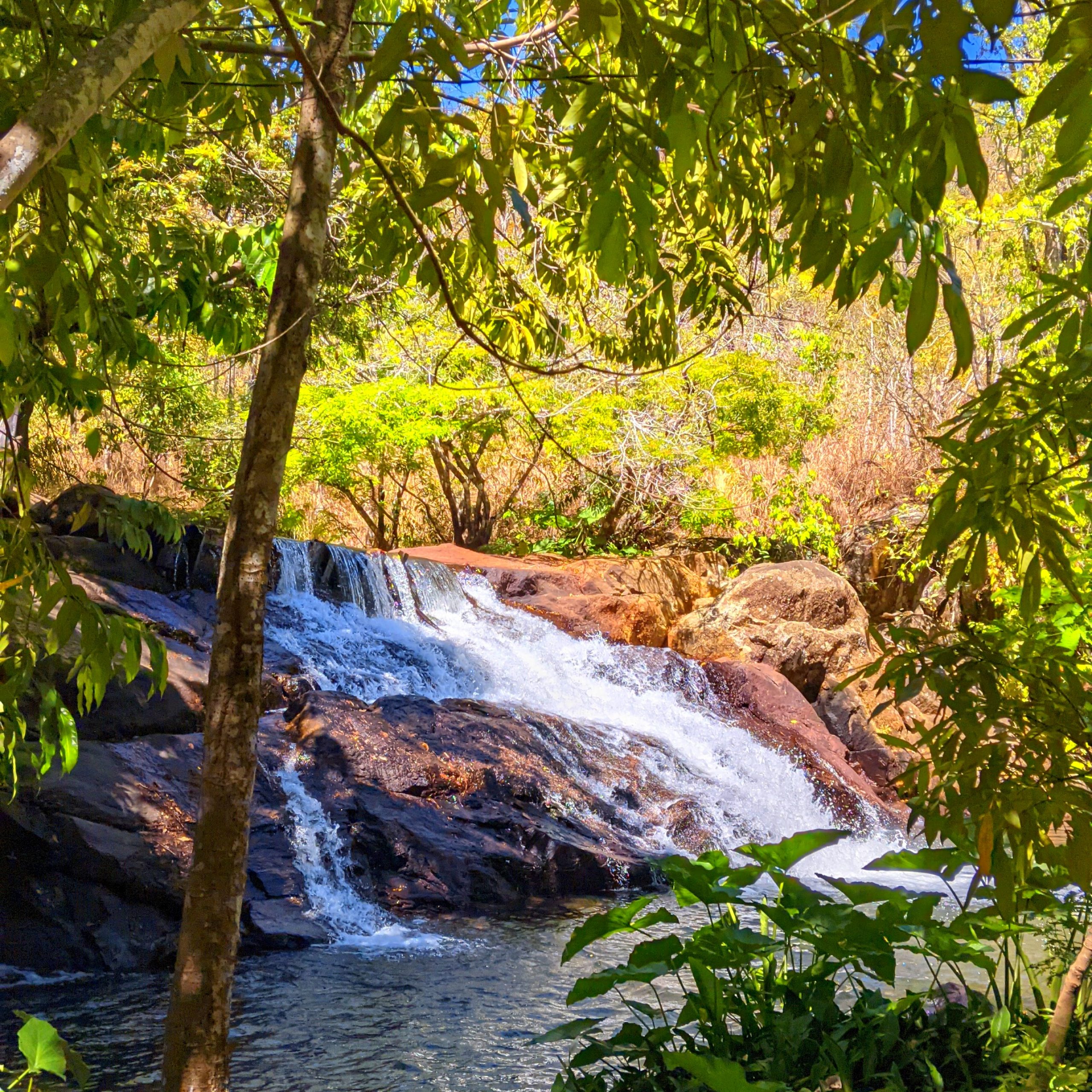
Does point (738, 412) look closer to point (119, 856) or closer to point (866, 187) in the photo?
point (119, 856)

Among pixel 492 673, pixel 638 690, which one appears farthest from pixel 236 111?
pixel 638 690

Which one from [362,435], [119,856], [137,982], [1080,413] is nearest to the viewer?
[1080,413]

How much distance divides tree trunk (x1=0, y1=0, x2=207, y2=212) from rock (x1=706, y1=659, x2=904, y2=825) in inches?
406

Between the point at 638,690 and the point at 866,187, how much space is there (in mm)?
10765

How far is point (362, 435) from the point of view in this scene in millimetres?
14781

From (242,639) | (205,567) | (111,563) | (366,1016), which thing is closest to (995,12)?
(242,639)

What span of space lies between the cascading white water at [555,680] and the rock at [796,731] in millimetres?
170

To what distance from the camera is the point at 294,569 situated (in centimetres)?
1191

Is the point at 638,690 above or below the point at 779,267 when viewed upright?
below

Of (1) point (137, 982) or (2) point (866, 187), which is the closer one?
(2) point (866, 187)

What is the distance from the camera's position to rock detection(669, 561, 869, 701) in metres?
13.3

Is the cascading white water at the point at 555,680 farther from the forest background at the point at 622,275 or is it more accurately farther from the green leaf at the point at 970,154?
the green leaf at the point at 970,154

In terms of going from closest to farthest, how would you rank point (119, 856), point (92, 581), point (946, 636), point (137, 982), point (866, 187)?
point (866, 187)
point (946, 636)
point (137, 982)
point (119, 856)
point (92, 581)

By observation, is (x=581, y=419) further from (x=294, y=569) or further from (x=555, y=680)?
(x=294, y=569)
